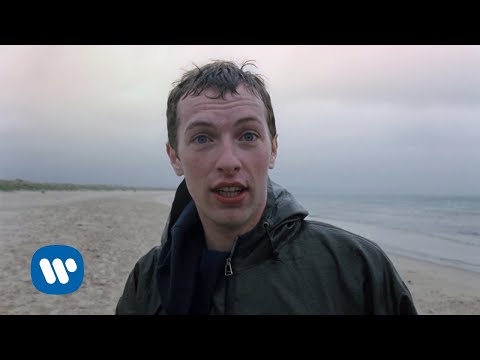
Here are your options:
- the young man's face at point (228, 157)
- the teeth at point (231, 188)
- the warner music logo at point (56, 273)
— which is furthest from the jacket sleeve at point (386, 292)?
the warner music logo at point (56, 273)

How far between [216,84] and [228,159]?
0.46m

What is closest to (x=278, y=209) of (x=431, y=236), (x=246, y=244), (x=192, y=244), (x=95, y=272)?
(x=246, y=244)

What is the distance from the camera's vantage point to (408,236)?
53.3ft

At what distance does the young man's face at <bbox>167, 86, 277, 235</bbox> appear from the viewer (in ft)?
5.89

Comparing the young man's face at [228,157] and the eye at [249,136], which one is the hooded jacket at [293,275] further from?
the eye at [249,136]

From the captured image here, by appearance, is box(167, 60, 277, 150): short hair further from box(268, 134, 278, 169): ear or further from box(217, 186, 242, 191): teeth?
box(217, 186, 242, 191): teeth

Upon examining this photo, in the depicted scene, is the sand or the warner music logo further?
the sand

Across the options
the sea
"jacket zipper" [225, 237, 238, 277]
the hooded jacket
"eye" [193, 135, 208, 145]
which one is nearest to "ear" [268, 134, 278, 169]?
the hooded jacket

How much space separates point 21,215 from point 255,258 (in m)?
15.1

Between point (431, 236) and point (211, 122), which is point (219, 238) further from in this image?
point (431, 236)

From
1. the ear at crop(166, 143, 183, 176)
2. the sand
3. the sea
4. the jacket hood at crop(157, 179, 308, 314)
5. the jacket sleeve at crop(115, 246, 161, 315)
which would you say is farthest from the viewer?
the sea

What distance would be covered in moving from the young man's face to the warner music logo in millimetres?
1513
